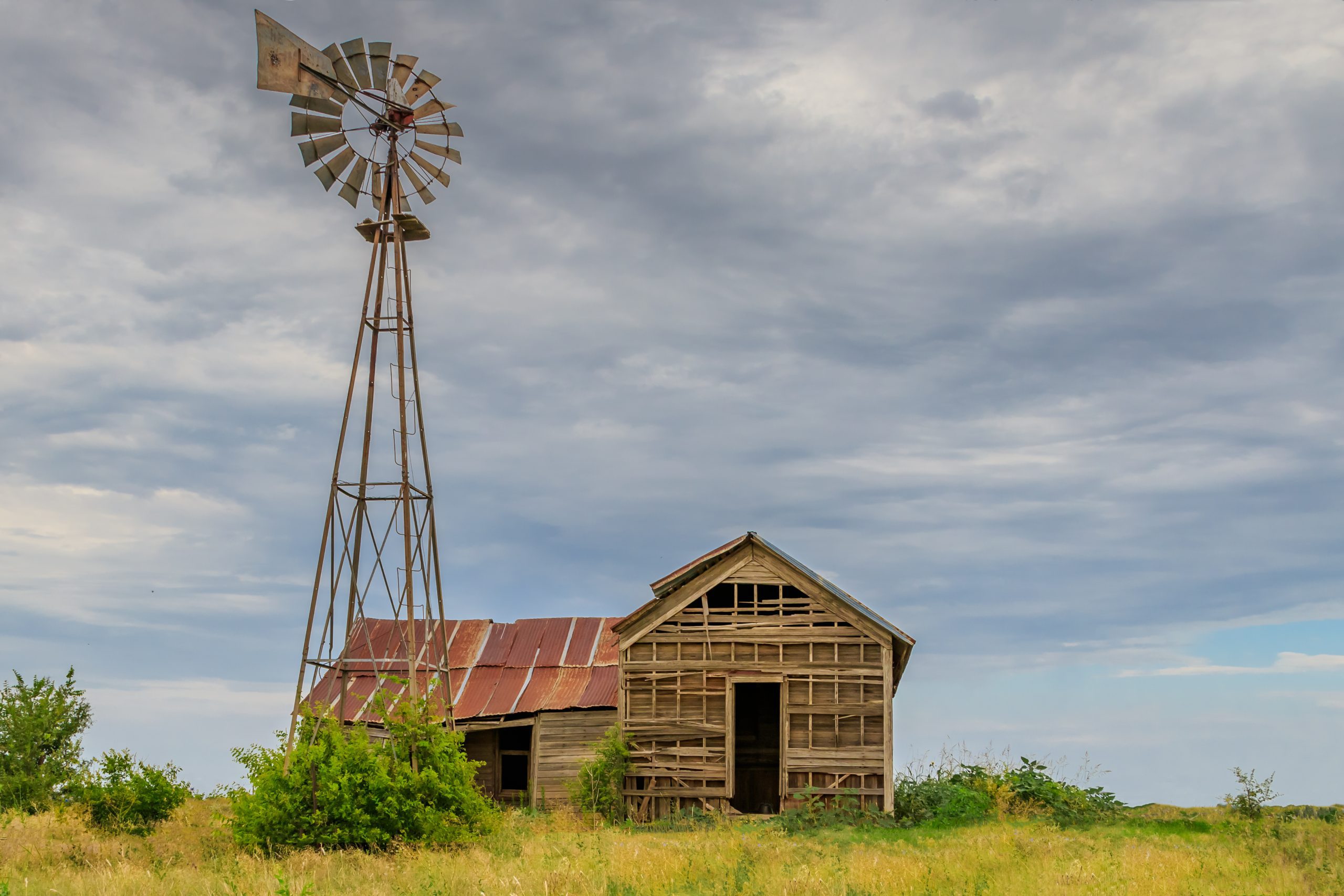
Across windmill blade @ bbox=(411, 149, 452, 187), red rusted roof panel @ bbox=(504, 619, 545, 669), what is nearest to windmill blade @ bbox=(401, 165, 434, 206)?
windmill blade @ bbox=(411, 149, 452, 187)

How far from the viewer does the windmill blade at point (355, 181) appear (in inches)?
919

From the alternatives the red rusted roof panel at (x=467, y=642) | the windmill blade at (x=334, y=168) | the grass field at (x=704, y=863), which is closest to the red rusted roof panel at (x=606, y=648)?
the red rusted roof panel at (x=467, y=642)

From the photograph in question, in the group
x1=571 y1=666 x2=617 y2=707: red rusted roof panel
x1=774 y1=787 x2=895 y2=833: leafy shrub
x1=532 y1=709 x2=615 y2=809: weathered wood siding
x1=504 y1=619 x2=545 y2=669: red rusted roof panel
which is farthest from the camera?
x1=504 y1=619 x2=545 y2=669: red rusted roof panel

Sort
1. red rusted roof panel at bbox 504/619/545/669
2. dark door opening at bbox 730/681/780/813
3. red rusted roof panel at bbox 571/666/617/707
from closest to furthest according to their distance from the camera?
red rusted roof panel at bbox 571/666/617/707
dark door opening at bbox 730/681/780/813
red rusted roof panel at bbox 504/619/545/669

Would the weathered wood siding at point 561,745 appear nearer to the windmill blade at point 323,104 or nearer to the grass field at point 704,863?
the grass field at point 704,863

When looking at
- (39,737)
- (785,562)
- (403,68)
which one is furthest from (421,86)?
(39,737)

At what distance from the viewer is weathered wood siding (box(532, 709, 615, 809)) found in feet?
99.5

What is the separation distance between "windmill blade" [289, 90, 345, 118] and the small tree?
20838mm

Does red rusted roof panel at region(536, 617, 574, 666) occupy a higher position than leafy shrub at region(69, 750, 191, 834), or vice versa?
red rusted roof panel at region(536, 617, 574, 666)

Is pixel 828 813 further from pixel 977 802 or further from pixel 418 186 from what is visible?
pixel 418 186

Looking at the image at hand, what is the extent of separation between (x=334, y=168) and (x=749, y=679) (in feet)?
49.6

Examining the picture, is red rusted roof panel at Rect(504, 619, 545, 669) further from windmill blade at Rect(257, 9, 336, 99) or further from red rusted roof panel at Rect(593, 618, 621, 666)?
windmill blade at Rect(257, 9, 336, 99)

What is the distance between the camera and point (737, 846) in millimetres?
18656

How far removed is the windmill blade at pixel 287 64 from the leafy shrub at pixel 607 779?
1610 cm
